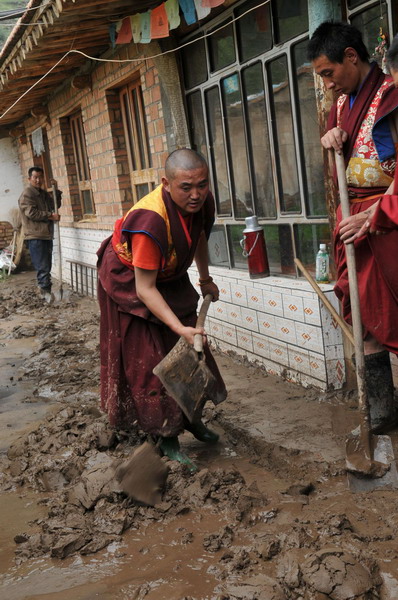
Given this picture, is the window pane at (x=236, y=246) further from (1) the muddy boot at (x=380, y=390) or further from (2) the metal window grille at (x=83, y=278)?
(2) the metal window grille at (x=83, y=278)

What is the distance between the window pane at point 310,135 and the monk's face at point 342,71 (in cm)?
135

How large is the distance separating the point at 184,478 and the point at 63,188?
30.5ft

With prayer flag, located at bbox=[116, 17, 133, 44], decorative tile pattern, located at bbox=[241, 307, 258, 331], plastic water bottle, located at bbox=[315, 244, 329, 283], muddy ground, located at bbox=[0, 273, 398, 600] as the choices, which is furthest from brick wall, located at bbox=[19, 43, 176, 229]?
muddy ground, located at bbox=[0, 273, 398, 600]

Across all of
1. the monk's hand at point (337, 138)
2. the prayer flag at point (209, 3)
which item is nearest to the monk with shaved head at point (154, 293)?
the monk's hand at point (337, 138)

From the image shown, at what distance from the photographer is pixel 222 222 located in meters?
6.36

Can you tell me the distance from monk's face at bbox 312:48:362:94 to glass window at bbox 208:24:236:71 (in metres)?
2.41

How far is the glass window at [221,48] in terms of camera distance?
5.66m

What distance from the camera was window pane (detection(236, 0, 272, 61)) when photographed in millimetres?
5109

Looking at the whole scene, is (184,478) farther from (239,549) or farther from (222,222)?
(222,222)

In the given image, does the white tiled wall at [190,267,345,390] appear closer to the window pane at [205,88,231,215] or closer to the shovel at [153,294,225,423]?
the window pane at [205,88,231,215]

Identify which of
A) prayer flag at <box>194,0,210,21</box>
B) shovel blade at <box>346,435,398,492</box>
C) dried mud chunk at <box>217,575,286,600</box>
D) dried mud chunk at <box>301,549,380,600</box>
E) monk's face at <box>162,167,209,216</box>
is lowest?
dried mud chunk at <box>217,575,286,600</box>

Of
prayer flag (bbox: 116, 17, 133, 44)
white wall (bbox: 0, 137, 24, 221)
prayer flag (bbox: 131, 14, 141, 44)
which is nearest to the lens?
prayer flag (bbox: 131, 14, 141, 44)

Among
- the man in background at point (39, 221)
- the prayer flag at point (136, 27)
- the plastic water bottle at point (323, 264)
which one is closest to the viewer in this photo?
the plastic water bottle at point (323, 264)

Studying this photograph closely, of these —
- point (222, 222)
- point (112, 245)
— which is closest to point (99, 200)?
point (222, 222)
